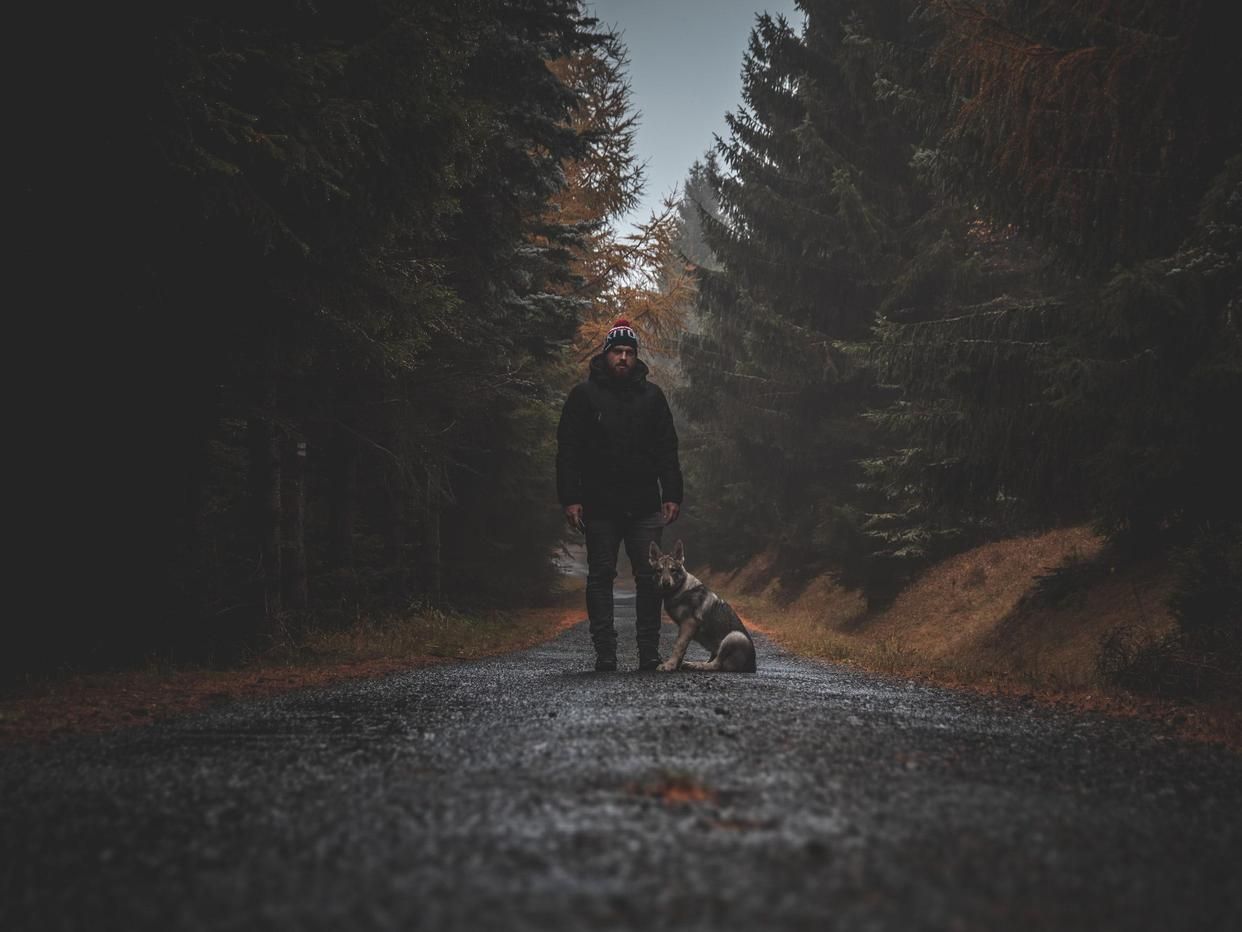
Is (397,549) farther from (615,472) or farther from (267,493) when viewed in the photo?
(615,472)

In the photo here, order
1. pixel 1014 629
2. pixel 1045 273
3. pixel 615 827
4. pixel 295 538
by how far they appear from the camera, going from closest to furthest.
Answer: pixel 615 827, pixel 295 538, pixel 1045 273, pixel 1014 629

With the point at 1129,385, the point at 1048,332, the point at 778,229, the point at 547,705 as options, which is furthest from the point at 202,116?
the point at 778,229

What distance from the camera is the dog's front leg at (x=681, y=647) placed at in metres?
5.89

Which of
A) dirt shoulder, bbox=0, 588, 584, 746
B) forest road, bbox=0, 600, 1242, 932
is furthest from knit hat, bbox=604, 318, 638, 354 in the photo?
forest road, bbox=0, 600, 1242, 932

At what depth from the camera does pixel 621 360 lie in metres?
5.90

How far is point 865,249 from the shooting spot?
15422 millimetres

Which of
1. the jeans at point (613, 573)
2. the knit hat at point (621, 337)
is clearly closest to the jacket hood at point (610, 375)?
the knit hat at point (621, 337)

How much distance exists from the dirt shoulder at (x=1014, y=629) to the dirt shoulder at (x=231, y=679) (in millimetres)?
4548

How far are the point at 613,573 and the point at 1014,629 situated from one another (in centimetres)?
597

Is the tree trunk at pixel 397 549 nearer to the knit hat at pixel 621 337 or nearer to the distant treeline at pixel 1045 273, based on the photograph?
the knit hat at pixel 621 337

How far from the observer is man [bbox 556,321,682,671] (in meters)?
5.86

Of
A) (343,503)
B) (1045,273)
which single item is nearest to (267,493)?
(343,503)

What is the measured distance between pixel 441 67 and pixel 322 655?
494 cm

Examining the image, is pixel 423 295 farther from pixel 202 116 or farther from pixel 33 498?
pixel 33 498
